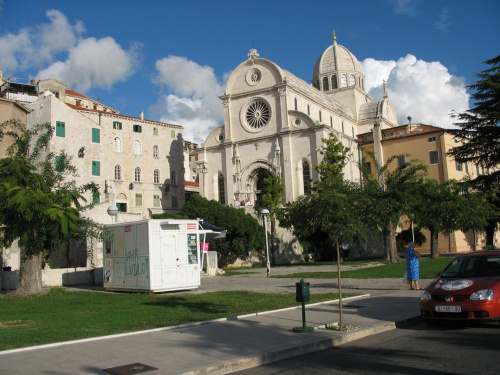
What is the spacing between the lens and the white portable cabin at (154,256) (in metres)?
17.4

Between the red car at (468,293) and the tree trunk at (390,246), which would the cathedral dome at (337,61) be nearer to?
the tree trunk at (390,246)

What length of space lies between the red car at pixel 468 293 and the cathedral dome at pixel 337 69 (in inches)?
2437

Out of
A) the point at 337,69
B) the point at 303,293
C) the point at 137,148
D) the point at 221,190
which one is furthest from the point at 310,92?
the point at 303,293

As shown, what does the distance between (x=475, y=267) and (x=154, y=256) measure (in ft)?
35.4

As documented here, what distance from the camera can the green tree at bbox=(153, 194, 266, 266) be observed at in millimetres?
36500

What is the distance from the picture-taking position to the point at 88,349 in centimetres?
816

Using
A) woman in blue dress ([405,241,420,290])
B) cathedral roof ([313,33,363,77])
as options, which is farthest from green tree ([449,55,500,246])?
cathedral roof ([313,33,363,77])

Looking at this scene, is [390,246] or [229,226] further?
[229,226]

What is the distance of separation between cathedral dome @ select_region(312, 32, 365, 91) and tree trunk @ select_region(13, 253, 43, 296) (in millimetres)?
58294

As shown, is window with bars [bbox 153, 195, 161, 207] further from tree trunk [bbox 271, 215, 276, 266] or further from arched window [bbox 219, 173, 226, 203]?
tree trunk [bbox 271, 215, 276, 266]

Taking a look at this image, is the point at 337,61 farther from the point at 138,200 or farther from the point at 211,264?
the point at 211,264

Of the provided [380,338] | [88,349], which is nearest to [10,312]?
[88,349]

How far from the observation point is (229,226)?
36.4 meters

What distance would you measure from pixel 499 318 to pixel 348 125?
58.7 m
